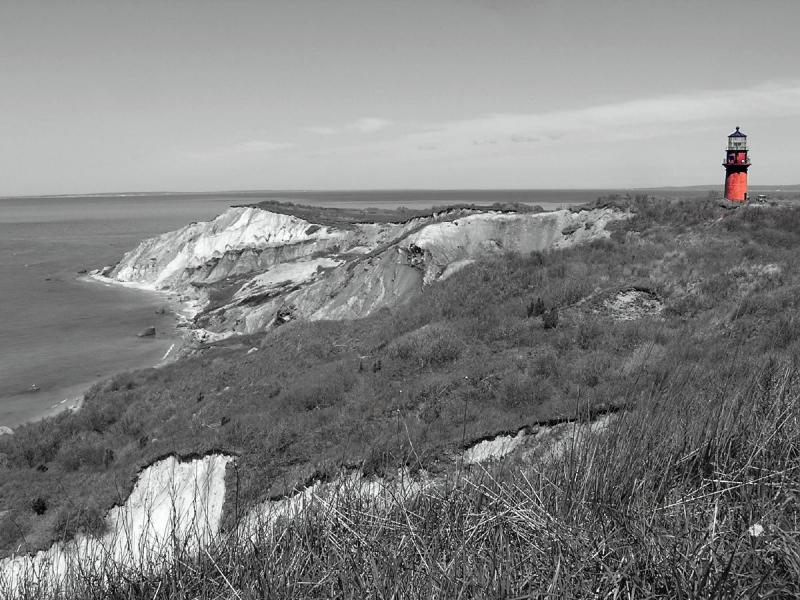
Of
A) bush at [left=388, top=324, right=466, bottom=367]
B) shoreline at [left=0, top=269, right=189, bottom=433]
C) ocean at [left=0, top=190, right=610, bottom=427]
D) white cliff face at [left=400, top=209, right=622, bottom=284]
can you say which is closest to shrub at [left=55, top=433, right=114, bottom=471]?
shoreline at [left=0, top=269, right=189, bottom=433]

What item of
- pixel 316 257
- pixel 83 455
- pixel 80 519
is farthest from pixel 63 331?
pixel 80 519

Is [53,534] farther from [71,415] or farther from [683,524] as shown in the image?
[683,524]

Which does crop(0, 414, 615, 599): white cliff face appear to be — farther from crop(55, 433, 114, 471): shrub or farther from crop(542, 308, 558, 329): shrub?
crop(542, 308, 558, 329): shrub

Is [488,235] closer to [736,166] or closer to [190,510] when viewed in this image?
[736,166]

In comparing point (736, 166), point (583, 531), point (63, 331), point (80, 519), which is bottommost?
point (63, 331)

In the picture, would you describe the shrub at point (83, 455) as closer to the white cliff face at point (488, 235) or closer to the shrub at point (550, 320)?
the shrub at point (550, 320)
